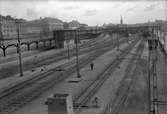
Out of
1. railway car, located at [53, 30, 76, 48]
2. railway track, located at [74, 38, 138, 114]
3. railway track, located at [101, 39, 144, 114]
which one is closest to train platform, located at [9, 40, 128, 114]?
railway track, located at [74, 38, 138, 114]

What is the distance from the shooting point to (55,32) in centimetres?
8050

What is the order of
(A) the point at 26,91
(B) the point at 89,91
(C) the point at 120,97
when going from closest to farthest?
(C) the point at 120,97 → (B) the point at 89,91 → (A) the point at 26,91

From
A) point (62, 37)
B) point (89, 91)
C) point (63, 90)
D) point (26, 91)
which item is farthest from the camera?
point (62, 37)

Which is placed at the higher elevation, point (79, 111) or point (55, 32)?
point (55, 32)

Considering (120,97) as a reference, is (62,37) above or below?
above

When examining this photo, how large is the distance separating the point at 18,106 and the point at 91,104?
6.28 metres

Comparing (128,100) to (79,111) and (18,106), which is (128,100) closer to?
(79,111)

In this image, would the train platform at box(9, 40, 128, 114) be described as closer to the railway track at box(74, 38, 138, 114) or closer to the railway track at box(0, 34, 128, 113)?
the railway track at box(74, 38, 138, 114)

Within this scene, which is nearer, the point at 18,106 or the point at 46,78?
the point at 18,106

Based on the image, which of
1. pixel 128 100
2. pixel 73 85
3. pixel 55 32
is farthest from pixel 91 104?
pixel 55 32

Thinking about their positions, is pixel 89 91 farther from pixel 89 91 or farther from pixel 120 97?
pixel 120 97

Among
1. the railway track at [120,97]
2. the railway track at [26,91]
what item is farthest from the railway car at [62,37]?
the railway track at [120,97]

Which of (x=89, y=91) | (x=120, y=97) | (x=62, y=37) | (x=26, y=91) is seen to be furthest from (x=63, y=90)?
(x=62, y=37)

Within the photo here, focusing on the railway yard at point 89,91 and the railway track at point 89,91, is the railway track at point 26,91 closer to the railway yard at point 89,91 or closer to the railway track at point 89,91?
the railway yard at point 89,91
